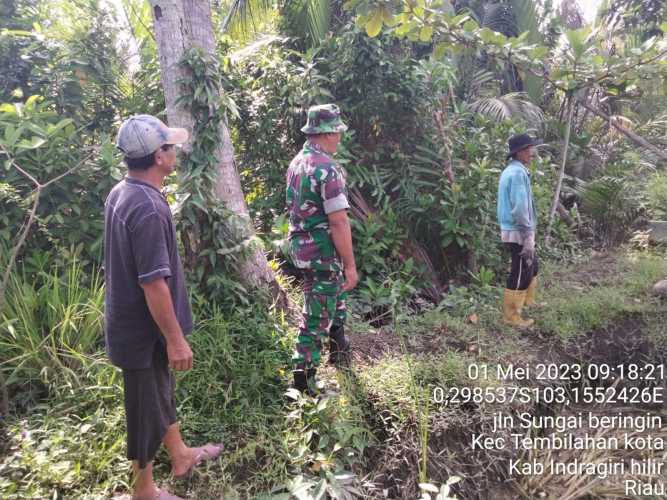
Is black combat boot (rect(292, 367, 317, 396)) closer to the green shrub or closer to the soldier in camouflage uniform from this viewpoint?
the soldier in camouflage uniform

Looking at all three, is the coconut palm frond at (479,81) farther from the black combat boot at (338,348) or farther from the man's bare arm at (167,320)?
the man's bare arm at (167,320)

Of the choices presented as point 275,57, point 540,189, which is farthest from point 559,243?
point 275,57

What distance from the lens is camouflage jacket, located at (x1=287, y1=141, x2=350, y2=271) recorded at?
2779 mm

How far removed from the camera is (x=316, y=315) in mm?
2961

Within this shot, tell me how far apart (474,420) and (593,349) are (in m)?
1.67

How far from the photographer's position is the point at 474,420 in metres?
2.99

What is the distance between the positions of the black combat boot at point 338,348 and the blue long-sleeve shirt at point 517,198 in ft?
5.95

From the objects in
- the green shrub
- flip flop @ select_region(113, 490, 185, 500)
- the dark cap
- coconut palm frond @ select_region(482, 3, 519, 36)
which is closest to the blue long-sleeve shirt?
the dark cap

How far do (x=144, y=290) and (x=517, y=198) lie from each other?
309cm

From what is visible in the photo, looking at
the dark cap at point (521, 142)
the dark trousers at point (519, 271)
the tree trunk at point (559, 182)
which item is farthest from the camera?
the tree trunk at point (559, 182)

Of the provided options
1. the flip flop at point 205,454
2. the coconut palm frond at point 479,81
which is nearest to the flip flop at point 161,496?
the flip flop at point 205,454

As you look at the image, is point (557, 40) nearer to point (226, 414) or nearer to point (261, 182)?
point (261, 182)

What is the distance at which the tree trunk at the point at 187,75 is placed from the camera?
348cm

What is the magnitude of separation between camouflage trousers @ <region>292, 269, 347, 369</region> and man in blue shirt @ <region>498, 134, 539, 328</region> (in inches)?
74.0
